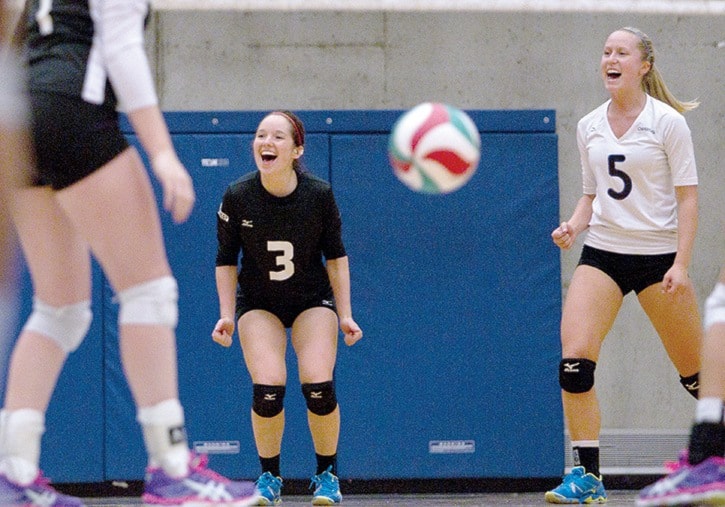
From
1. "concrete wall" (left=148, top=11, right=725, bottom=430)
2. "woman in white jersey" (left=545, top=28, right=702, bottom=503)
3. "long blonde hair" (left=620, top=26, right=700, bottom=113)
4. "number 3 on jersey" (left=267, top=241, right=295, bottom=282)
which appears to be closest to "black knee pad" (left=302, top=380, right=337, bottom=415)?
"number 3 on jersey" (left=267, top=241, right=295, bottom=282)

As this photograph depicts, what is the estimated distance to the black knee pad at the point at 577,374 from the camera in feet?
16.2

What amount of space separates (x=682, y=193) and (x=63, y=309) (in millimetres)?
2879

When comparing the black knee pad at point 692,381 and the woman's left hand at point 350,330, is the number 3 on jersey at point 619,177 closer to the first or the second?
the black knee pad at point 692,381

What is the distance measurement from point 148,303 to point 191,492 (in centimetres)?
53

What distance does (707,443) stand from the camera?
Answer: 3297 millimetres

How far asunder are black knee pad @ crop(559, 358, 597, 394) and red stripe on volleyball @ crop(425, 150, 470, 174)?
1.13 metres

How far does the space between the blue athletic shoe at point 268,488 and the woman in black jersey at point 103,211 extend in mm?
1970

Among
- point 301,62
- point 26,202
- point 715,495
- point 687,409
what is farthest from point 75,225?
point 687,409

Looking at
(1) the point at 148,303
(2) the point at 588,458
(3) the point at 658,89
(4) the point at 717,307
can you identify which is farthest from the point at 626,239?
(1) the point at 148,303

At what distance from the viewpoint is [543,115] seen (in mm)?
6625

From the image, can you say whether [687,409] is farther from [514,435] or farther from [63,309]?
[63,309]

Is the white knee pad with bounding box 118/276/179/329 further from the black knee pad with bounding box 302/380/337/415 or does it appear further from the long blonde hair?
the long blonde hair

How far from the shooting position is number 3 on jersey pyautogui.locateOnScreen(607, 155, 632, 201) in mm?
Result: 5090

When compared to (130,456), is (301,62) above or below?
above
